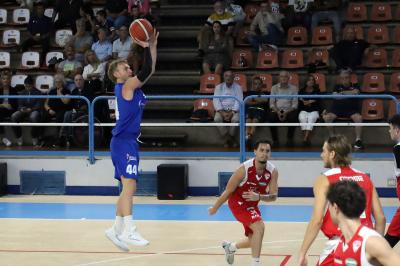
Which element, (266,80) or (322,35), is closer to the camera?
(266,80)

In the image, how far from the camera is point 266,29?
16312mm

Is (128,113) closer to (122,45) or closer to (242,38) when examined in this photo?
(122,45)

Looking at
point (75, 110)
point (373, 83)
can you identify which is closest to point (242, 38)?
point (373, 83)

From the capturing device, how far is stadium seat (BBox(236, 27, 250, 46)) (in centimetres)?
1673

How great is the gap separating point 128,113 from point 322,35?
8.97 m

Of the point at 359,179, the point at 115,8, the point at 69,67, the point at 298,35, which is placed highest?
the point at 115,8

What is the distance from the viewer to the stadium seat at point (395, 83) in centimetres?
1502

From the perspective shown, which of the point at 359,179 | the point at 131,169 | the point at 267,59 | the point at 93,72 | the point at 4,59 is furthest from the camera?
the point at 4,59

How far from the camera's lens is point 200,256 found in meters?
9.04

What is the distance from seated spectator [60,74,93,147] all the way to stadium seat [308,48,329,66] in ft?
14.6

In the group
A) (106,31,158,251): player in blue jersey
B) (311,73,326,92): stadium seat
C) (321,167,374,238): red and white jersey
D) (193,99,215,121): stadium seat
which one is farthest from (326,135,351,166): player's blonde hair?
(311,73,326,92): stadium seat

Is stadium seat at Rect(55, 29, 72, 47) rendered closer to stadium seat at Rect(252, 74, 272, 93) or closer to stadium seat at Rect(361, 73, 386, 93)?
stadium seat at Rect(252, 74, 272, 93)

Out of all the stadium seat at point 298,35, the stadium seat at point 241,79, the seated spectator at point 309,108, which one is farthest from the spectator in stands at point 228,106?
the stadium seat at point 298,35

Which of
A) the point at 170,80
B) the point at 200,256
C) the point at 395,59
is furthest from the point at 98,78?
the point at 200,256
